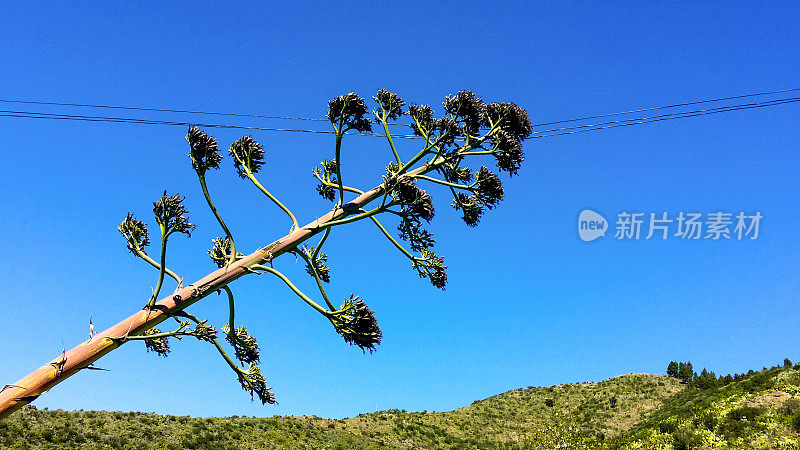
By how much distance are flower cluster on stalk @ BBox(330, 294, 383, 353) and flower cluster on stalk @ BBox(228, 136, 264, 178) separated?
2872 millimetres

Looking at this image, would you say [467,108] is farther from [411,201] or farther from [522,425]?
[522,425]

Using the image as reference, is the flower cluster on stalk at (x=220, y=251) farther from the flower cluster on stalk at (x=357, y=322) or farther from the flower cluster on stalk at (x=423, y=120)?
the flower cluster on stalk at (x=423, y=120)

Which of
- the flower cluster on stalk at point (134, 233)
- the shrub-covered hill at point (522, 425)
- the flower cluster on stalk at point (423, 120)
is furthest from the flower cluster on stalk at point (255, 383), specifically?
the shrub-covered hill at point (522, 425)

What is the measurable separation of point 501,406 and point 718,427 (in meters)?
33.3

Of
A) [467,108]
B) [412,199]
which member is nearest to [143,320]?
[412,199]

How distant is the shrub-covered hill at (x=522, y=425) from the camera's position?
28.8 meters

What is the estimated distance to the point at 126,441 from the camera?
32.4 metres

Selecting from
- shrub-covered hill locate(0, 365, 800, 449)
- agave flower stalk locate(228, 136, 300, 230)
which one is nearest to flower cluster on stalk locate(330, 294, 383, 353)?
agave flower stalk locate(228, 136, 300, 230)

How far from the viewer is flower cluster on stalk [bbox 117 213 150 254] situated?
7.73m

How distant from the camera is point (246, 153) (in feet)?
28.0

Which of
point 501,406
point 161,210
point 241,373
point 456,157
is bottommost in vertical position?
point 241,373

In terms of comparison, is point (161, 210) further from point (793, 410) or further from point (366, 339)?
point (793, 410)

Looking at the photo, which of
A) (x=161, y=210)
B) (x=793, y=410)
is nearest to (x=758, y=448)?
(x=793, y=410)

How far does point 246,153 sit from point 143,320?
309 cm
